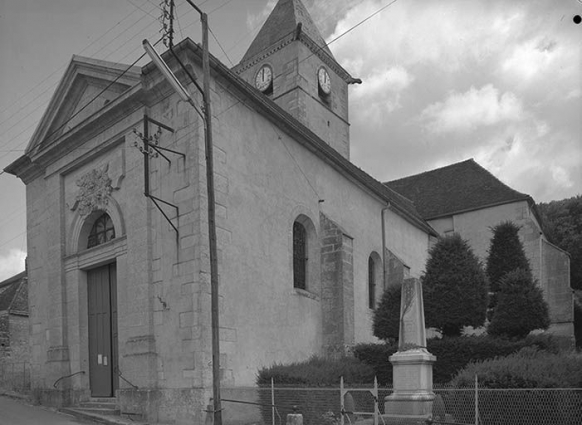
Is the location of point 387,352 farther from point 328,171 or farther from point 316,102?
point 316,102

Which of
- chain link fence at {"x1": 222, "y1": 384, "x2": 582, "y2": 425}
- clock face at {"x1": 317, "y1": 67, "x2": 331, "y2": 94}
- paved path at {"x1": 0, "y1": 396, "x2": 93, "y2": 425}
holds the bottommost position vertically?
paved path at {"x1": 0, "y1": 396, "x2": 93, "y2": 425}

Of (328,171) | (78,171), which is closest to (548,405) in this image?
(328,171)

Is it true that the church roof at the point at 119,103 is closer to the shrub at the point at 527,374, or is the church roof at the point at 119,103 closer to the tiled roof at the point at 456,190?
the shrub at the point at 527,374

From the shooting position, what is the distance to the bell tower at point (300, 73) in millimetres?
27781

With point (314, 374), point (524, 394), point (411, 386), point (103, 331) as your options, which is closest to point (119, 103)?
point (103, 331)

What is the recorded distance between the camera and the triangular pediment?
49.7 ft

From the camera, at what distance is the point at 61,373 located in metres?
15.5

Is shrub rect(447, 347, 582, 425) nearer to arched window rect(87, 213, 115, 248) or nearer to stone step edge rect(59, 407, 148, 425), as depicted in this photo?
stone step edge rect(59, 407, 148, 425)

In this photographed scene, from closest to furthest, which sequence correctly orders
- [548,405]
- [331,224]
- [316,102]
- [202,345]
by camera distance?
[548,405]
[202,345]
[331,224]
[316,102]

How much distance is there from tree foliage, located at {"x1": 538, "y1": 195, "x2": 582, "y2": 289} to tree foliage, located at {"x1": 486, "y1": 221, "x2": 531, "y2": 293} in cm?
1720

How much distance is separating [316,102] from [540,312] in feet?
53.1

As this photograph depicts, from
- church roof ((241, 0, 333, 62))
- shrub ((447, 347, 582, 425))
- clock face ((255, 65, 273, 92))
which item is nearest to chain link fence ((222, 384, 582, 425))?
shrub ((447, 347, 582, 425))

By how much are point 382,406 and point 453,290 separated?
4.93m

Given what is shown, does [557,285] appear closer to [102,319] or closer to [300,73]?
[300,73]
